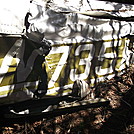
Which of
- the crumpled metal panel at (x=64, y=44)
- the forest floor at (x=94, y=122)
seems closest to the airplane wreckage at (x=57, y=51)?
the crumpled metal panel at (x=64, y=44)

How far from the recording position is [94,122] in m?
3.08

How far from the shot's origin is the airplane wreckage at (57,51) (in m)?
2.58

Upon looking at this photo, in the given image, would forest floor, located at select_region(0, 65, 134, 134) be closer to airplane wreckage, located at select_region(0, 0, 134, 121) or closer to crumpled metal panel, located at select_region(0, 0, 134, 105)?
airplane wreckage, located at select_region(0, 0, 134, 121)

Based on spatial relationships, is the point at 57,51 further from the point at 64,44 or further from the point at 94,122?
the point at 94,122

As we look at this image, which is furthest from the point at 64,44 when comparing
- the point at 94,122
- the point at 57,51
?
the point at 94,122

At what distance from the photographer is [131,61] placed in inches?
165

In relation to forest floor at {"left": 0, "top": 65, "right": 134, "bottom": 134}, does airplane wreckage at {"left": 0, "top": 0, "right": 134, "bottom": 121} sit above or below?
above

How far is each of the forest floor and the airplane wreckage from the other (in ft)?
0.54

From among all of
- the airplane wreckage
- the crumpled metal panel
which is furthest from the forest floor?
the crumpled metal panel

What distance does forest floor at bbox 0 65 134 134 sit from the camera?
115 inches

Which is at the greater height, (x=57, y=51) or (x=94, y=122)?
(x=57, y=51)

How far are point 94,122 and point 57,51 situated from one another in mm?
1297

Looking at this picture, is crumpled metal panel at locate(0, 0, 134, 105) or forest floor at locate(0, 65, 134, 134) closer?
crumpled metal panel at locate(0, 0, 134, 105)

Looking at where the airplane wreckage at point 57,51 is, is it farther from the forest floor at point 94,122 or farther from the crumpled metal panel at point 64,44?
the forest floor at point 94,122
